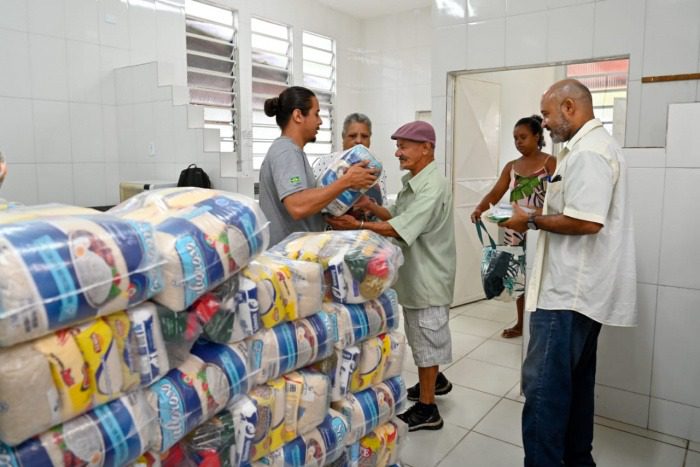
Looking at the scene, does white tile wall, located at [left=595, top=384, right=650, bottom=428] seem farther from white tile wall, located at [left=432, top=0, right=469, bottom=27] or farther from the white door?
white tile wall, located at [left=432, top=0, right=469, bottom=27]

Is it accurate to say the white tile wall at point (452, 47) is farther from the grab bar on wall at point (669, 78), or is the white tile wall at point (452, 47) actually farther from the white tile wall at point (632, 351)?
the white tile wall at point (632, 351)

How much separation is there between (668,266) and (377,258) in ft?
5.53

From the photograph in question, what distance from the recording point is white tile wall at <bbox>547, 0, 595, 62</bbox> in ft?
11.1

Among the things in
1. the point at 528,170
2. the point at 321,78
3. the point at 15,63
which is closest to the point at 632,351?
the point at 528,170

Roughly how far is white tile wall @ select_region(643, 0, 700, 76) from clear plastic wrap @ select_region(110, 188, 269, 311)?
2.90 meters

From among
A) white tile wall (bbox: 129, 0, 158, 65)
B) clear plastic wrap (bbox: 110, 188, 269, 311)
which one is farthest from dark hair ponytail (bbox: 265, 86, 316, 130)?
white tile wall (bbox: 129, 0, 158, 65)

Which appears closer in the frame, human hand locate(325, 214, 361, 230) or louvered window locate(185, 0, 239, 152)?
human hand locate(325, 214, 361, 230)

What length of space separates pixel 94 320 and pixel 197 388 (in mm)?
268

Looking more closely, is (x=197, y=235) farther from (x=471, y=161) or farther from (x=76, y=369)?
(x=471, y=161)

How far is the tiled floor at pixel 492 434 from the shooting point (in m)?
2.38

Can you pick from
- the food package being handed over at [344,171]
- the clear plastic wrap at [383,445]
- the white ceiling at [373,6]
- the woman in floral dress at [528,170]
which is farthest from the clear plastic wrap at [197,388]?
the white ceiling at [373,6]

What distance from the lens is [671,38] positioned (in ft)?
10.2

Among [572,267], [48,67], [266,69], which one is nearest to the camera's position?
[572,267]

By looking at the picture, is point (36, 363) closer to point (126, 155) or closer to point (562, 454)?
point (562, 454)
